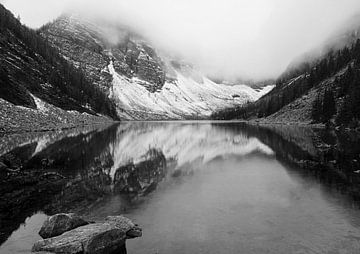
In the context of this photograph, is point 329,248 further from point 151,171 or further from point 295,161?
point 295,161

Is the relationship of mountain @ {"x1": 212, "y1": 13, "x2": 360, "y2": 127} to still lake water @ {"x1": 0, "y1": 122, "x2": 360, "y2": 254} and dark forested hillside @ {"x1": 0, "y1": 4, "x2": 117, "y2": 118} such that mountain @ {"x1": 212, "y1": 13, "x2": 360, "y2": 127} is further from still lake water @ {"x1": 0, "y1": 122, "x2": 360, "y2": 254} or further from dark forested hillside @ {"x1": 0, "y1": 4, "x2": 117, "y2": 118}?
dark forested hillside @ {"x1": 0, "y1": 4, "x2": 117, "y2": 118}

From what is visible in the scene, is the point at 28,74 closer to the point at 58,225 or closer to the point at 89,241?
the point at 58,225

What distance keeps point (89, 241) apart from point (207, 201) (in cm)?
1297

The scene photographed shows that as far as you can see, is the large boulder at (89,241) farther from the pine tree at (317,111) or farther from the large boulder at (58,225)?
the pine tree at (317,111)

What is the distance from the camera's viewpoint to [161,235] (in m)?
19.3

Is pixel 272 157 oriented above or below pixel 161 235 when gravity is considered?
above

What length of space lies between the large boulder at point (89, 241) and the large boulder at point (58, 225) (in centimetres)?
122

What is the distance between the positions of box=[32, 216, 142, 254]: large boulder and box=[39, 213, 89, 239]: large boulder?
3.99 ft

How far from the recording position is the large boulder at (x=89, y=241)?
15648 millimetres

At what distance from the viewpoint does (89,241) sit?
52.3 ft

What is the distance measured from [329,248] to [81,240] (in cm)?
1327

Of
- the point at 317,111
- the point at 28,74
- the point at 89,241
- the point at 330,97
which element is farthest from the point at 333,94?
the point at 89,241

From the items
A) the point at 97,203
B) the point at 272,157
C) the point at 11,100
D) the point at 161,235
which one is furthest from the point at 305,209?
the point at 11,100

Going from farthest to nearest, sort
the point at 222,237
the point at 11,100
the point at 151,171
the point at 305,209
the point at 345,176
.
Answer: the point at 11,100 < the point at 151,171 < the point at 345,176 < the point at 305,209 < the point at 222,237
